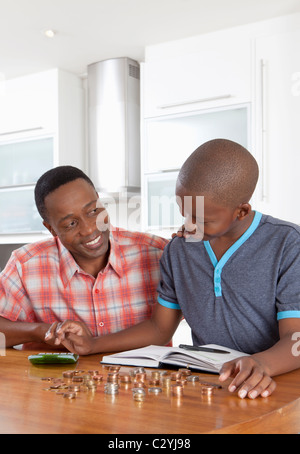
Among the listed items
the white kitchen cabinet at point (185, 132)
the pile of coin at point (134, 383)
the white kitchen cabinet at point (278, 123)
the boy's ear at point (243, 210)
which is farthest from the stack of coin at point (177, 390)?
the white kitchen cabinet at point (185, 132)

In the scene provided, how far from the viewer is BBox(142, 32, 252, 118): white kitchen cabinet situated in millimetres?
3473

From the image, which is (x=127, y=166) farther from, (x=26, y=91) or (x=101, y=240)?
(x=101, y=240)

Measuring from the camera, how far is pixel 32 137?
4500mm

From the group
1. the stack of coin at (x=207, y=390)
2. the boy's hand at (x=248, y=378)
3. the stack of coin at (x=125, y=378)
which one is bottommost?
the stack of coin at (x=125, y=378)

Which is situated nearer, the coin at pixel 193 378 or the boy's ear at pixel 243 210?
the coin at pixel 193 378

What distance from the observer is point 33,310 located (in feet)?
6.23

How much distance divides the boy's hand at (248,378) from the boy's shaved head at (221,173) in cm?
39

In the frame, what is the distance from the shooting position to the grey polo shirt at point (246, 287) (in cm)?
134

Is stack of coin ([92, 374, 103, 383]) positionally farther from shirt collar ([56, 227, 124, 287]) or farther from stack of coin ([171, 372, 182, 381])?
shirt collar ([56, 227, 124, 287])

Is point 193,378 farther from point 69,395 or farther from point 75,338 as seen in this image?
point 75,338

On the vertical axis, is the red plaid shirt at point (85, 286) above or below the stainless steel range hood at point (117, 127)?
below

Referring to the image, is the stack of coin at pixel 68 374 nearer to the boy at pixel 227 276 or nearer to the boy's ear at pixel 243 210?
the boy at pixel 227 276

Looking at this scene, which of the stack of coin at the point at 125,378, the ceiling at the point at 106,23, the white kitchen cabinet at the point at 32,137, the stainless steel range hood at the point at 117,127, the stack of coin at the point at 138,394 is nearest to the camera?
the stack of coin at the point at 138,394
